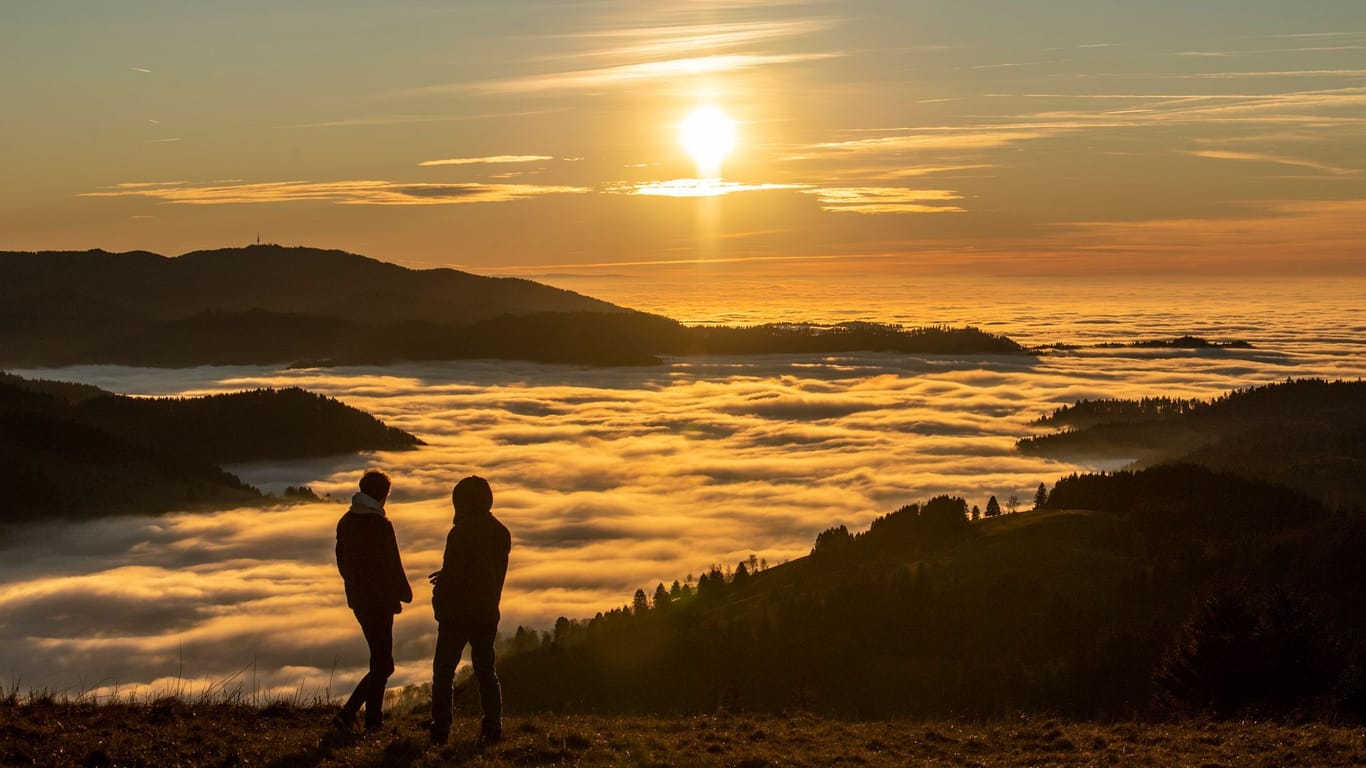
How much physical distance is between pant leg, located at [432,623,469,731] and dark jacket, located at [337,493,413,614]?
0.70 meters

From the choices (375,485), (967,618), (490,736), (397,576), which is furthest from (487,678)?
(967,618)

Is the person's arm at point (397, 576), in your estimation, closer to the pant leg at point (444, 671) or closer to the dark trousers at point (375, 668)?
the dark trousers at point (375, 668)

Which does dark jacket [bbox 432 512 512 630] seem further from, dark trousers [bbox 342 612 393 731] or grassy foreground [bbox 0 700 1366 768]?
grassy foreground [bbox 0 700 1366 768]

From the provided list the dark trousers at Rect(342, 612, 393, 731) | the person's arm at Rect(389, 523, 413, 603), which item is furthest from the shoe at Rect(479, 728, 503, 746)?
the person's arm at Rect(389, 523, 413, 603)

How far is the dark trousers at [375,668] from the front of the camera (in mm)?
15367

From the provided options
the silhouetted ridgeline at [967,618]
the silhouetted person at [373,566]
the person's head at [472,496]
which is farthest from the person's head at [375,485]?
the silhouetted ridgeline at [967,618]

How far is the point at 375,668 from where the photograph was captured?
15531 millimetres

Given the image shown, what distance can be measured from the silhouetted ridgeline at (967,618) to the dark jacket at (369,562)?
72913mm

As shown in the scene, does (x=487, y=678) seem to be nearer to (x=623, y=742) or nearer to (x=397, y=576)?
(x=397, y=576)

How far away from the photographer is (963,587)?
4658 inches

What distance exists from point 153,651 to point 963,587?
75559mm

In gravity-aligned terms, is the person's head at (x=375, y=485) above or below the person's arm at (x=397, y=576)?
above

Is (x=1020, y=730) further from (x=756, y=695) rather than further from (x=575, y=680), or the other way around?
(x=575, y=680)

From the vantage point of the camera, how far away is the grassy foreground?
576 inches
